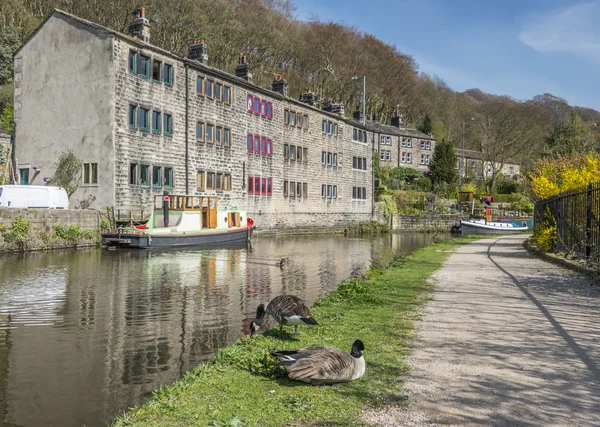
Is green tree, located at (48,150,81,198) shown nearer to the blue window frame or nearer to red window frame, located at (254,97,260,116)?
the blue window frame

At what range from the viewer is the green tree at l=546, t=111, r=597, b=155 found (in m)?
51.8

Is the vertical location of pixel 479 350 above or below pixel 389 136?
below

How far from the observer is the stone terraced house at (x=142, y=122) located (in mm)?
28891

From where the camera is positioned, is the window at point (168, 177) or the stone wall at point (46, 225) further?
the window at point (168, 177)

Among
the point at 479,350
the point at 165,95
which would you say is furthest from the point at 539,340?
the point at 165,95

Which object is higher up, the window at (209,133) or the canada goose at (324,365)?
the window at (209,133)

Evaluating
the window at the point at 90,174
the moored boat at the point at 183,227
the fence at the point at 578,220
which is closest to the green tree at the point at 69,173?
the window at the point at 90,174

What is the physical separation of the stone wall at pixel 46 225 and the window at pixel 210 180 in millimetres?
9105

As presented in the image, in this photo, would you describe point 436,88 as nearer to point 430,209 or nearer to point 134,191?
point 430,209

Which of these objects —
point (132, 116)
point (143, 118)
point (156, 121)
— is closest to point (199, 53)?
point (156, 121)

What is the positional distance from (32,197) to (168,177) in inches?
327

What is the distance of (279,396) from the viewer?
16.9 ft

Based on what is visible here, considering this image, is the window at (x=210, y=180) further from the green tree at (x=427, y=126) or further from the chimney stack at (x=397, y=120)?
the green tree at (x=427, y=126)

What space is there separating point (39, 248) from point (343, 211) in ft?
103
